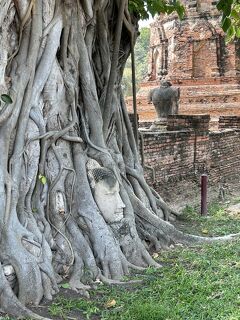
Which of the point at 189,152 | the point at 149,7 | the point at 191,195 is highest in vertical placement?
the point at 149,7

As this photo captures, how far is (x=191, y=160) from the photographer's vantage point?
984 centimetres

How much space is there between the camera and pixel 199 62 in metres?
21.6

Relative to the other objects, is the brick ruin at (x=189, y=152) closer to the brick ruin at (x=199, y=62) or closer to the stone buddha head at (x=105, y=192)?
the stone buddha head at (x=105, y=192)

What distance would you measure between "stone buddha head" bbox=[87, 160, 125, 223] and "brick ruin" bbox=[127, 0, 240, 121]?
15.5 m

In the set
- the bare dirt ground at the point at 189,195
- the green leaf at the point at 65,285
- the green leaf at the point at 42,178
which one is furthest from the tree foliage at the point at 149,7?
the green leaf at the point at 65,285

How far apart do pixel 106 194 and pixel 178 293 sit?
118 centimetres

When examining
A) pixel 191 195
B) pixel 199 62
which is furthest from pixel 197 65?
pixel 191 195

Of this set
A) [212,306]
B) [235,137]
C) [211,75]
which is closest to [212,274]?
[212,306]

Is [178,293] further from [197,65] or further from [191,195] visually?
[197,65]

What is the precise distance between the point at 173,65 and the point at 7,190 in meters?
18.7

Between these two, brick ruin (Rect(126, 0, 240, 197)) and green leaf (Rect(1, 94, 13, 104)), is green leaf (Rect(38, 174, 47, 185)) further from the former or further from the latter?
brick ruin (Rect(126, 0, 240, 197))

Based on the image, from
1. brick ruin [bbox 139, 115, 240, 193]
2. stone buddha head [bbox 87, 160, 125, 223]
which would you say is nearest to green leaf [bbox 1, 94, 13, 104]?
stone buddha head [bbox 87, 160, 125, 223]

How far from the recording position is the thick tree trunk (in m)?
3.77

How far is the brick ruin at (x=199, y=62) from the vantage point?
2038cm
